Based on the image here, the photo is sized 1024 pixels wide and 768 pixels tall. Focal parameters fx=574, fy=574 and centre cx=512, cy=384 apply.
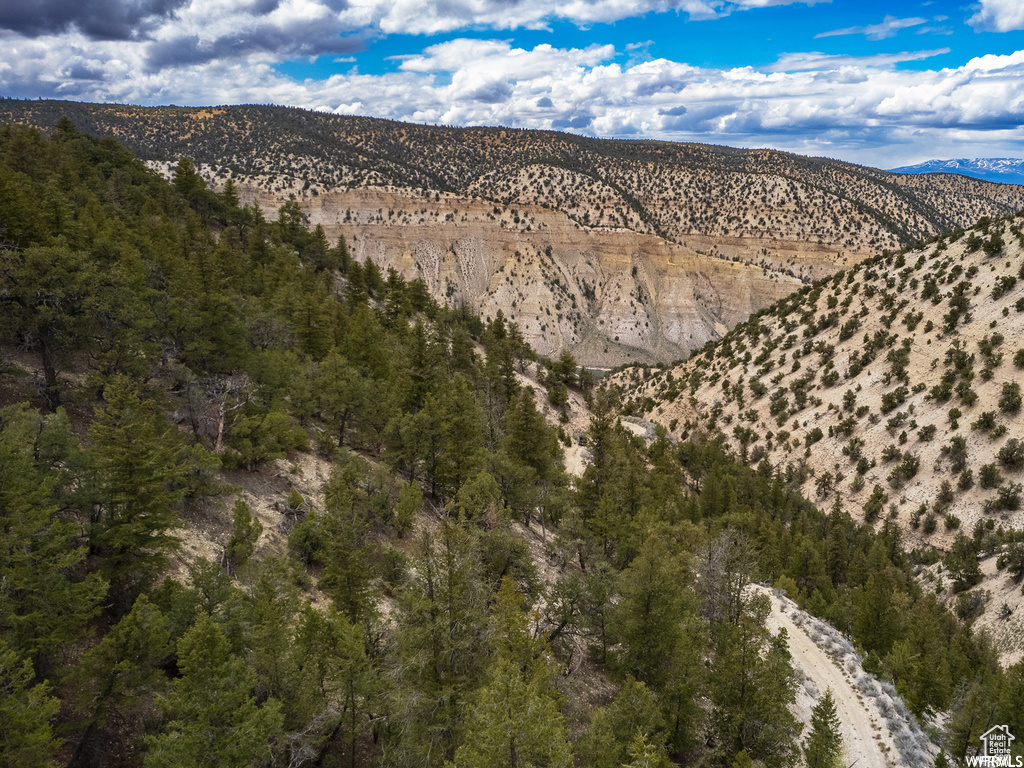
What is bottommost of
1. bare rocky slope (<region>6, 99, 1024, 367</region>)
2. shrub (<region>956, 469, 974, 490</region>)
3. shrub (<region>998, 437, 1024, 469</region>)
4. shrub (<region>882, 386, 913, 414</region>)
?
shrub (<region>956, 469, 974, 490</region>)

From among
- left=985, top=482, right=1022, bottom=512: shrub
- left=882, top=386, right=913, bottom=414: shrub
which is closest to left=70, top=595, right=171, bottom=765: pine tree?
left=985, top=482, right=1022, bottom=512: shrub

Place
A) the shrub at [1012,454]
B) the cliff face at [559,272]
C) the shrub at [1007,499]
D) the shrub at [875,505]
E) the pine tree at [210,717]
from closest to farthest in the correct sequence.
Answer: the pine tree at [210,717] → the shrub at [1007,499] → the shrub at [1012,454] → the shrub at [875,505] → the cliff face at [559,272]

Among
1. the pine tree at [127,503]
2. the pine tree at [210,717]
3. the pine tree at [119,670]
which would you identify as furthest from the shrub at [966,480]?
the pine tree at [119,670]

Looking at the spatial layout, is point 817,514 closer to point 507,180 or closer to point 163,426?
point 163,426

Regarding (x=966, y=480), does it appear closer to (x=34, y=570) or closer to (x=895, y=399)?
(x=895, y=399)

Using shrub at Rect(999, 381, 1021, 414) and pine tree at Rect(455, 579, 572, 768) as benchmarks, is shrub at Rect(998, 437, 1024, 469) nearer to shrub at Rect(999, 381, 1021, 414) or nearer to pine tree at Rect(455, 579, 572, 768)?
shrub at Rect(999, 381, 1021, 414)

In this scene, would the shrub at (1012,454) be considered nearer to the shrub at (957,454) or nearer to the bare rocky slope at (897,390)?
the bare rocky slope at (897,390)
